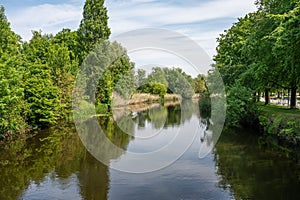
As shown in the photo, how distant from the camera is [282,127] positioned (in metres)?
22.7

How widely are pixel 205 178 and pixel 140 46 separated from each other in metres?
7.32

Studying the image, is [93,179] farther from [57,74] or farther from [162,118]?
[162,118]

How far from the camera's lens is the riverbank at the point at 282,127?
20312 millimetres

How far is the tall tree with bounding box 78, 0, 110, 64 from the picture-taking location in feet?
134

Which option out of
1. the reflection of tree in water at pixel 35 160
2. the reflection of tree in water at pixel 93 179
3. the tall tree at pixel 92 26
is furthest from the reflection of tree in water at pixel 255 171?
the tall tree at pixel 92 26

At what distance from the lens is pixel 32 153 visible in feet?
63.5

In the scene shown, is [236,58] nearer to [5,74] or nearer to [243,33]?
[243,33]

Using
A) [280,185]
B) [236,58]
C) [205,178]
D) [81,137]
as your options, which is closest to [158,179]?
[205,178]

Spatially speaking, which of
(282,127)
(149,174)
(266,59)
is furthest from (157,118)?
(149,174)

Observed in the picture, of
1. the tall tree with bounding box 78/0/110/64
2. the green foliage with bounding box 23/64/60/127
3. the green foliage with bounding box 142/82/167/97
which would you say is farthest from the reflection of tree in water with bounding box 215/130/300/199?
the green foliage with bounding box 142/82/167/97

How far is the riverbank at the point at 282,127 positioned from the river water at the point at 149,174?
1.77 m

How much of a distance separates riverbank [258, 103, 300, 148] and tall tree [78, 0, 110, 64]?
2272 cm

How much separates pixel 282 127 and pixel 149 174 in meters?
11.7

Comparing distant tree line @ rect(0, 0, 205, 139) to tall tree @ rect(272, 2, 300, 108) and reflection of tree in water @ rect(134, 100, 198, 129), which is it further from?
tall tree @ rect(272, 2, 300, 108)
